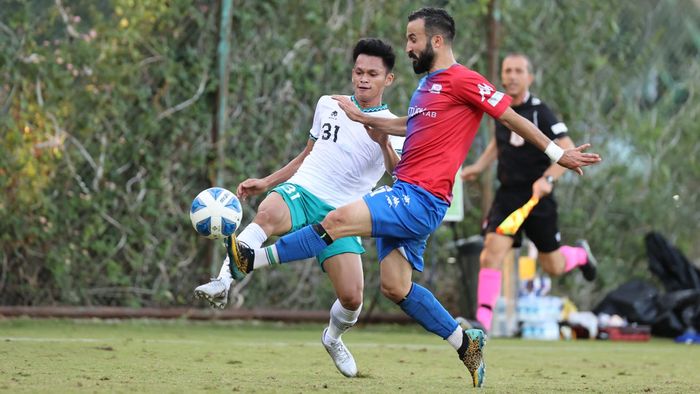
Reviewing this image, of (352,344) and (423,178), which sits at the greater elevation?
(423,178)

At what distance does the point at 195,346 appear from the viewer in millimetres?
7699

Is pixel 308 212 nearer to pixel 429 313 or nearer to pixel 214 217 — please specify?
pixel 214 217

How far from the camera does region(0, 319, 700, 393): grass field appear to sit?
5293mm

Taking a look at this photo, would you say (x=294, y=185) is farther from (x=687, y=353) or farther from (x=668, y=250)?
(x=668, y=250)

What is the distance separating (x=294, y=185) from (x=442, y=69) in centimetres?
114

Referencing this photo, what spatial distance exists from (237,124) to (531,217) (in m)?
2.62

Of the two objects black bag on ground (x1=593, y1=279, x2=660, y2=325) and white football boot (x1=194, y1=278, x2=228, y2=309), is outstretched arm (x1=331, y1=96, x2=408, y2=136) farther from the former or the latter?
black bag on ground (x1=593, y1=279, x2=660, y2=325)

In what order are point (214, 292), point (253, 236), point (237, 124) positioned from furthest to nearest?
point (237, 124)
point (253, 236)
point (214, 292)

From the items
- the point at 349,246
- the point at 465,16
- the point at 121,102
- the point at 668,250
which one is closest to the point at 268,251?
the point at 349,246

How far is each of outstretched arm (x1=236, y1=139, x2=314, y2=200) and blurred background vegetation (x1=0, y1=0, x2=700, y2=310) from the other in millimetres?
3149

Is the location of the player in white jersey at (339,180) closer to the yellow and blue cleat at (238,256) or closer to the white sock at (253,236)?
the white sock at (253,236)

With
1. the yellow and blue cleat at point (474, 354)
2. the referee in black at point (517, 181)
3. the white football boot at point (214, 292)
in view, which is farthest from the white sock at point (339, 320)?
the referee in black at point (517, 181)

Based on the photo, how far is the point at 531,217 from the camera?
30.3 feet

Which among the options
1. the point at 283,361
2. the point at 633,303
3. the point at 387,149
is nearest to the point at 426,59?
the point at 387,149
